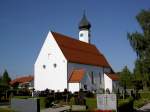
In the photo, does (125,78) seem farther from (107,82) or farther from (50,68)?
(50,68)

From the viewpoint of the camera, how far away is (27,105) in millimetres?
19172

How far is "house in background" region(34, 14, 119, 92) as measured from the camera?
164ft

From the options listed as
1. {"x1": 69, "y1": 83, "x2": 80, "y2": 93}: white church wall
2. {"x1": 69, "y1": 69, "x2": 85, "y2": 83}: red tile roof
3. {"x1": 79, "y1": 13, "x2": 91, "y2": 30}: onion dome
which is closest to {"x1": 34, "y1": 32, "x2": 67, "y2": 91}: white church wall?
{"x1": 69, "y1": 83, "x2": 80, "y2": 93}: white church wall

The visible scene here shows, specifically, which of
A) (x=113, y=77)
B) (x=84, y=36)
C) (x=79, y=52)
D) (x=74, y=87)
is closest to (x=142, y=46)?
(x=74, y=87)

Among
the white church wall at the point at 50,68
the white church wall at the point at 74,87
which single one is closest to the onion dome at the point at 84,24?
the white church wall at the point at 50,68

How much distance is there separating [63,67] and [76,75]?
2345 mm

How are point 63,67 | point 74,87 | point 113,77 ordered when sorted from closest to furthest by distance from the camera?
point 74,87
point 63,67
point 113,77

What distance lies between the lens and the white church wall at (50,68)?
50250 millimetres

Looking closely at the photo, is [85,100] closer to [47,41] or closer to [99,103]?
[99,103]

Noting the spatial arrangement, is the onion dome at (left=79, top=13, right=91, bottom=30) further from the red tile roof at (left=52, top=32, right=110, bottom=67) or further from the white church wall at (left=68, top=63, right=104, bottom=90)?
the white church wall at (left=68, top=63, right=104, bottom=90)

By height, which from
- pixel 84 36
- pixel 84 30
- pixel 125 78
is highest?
pixel 84 30

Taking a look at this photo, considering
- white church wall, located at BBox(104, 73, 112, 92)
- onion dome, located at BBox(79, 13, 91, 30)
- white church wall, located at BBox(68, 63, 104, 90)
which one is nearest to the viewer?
white church wall, located at BBox(68, 63, 104, 90)

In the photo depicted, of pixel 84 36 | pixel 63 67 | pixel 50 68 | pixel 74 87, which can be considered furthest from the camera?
pixel 84 36

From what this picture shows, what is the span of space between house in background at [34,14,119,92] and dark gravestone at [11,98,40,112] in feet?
96.2
